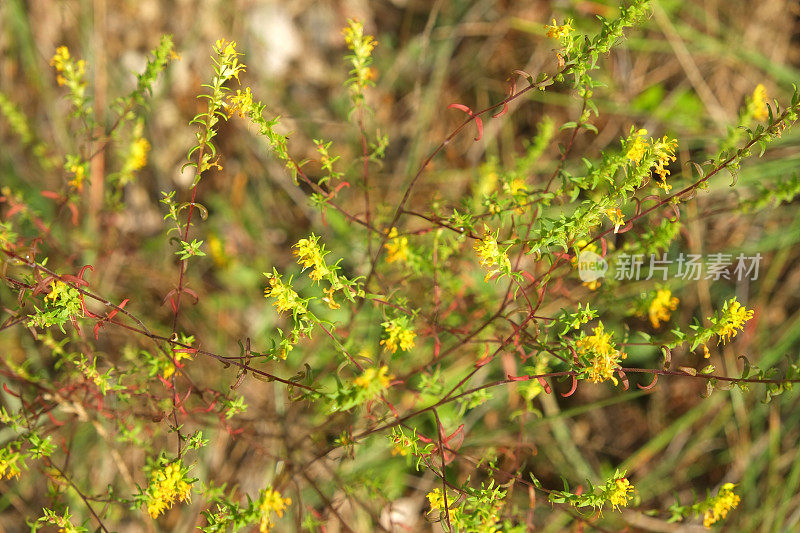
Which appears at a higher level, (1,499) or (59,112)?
(59,112)

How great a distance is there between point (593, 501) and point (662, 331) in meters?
1.51

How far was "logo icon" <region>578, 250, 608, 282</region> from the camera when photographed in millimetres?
1877

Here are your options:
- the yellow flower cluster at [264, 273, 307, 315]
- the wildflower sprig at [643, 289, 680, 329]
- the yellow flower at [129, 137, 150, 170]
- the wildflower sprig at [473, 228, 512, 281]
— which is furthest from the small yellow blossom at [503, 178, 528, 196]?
the yellow flower at [129, 137, 150, 170]

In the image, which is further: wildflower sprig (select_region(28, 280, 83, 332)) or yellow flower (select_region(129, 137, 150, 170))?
yellow flower (select_region(129, 137, 150, 170))

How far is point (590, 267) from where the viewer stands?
75.2 inches

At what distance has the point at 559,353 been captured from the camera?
5.46 ft

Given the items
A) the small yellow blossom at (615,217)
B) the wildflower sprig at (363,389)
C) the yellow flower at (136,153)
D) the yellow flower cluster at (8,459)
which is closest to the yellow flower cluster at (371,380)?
the wildflower sprig at (363,389)

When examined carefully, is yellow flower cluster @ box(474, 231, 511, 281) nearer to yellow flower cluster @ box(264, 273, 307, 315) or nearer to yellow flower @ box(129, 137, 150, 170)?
yellow flower cluster @ box(264, 273, 307, 315)

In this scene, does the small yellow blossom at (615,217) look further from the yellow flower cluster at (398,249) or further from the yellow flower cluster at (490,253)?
the yellow flower cluster at (398,249)

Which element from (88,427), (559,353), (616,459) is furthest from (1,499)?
(616,459)

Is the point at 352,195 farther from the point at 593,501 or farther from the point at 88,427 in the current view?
the point at 593,501

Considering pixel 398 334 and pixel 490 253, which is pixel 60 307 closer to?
pixel 398 334

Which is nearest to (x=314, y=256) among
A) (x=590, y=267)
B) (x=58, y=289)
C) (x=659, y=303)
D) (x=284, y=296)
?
(x=284, y=296)

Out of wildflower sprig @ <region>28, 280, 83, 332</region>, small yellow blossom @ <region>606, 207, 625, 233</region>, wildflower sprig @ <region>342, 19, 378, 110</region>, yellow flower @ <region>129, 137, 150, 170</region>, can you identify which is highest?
yellow flower @ <region>129, 137, 150, 170</region>
